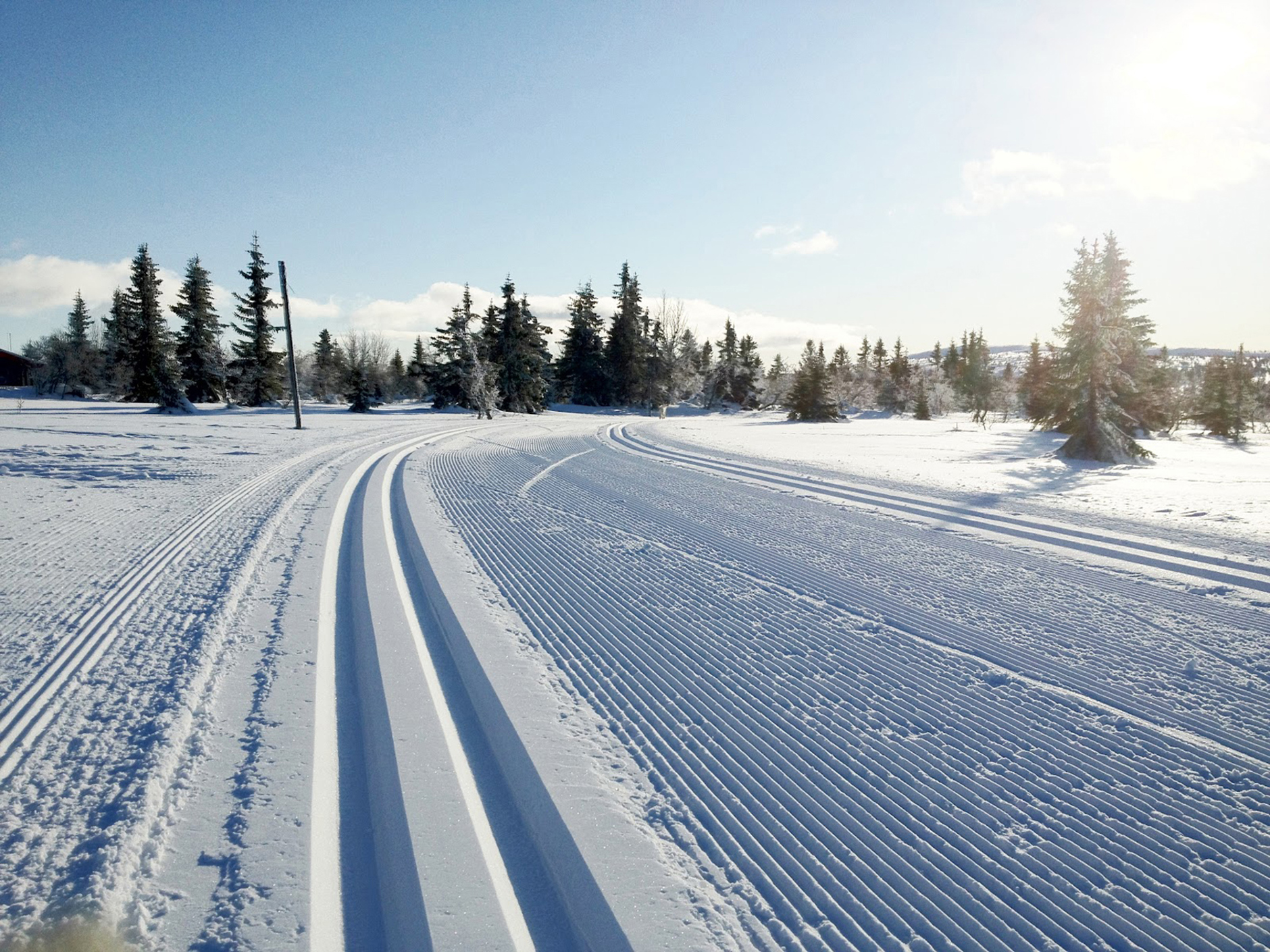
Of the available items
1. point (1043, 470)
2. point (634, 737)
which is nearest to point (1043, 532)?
point (634, 737)

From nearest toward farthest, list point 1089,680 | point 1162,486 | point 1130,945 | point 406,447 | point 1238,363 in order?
1. point 1130,945
2. point 1089,680
3. point 1162,486
4. point 406,447
5. point 1238,363

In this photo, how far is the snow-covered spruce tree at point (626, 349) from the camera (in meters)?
57.2

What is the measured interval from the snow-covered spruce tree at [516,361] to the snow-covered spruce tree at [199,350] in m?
18.8

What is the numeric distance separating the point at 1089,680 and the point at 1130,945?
7.06ft

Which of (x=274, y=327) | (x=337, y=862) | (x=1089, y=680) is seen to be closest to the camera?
(x=337, y=862)

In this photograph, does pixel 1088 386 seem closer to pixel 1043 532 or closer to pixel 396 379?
pixel 1043 532

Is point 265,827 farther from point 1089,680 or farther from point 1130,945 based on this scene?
point 1089,680

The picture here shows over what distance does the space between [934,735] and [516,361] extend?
4825cm

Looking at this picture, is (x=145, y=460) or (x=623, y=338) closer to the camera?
(x=145, y=460)

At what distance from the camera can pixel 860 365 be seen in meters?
105

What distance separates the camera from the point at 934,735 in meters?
3.34

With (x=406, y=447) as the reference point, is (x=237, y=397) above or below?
above

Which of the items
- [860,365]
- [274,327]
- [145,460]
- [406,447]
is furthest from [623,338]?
[860,365]

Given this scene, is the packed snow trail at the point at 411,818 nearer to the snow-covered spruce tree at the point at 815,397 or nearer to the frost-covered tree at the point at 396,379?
the snow-covered spruce tree at the point at 815,397
